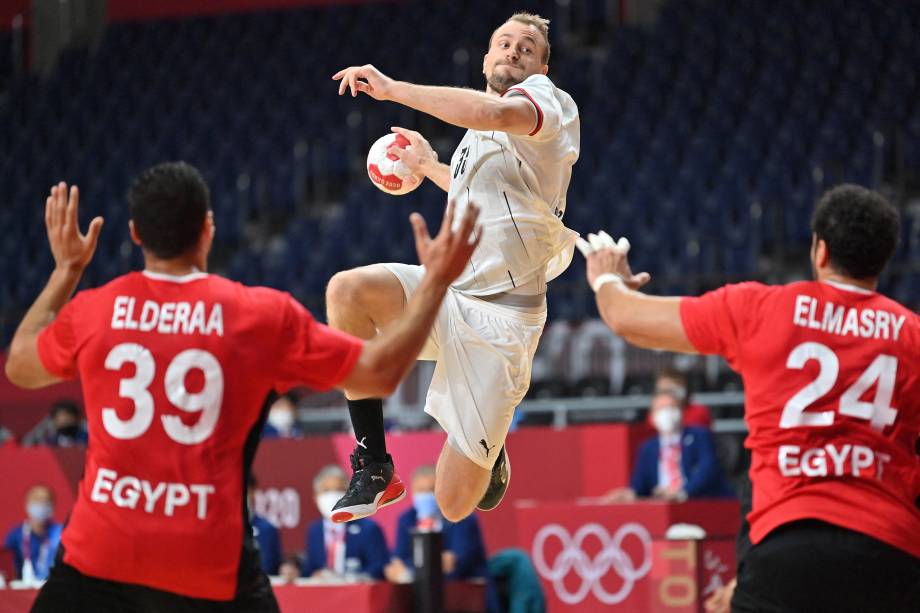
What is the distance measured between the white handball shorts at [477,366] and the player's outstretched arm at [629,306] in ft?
5.07

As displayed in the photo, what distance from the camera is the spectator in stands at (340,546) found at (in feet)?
34.9

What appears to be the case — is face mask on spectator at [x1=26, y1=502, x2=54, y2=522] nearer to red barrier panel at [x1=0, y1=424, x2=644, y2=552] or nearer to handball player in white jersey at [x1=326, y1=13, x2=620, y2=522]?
red barrier panel at [x1=0, y1=424, x2=644, y2=552]

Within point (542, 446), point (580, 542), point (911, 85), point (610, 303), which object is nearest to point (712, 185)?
point (911, 85)

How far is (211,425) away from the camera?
12.7ft

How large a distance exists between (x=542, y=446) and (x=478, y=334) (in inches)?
227

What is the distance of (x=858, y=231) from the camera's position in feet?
14.0

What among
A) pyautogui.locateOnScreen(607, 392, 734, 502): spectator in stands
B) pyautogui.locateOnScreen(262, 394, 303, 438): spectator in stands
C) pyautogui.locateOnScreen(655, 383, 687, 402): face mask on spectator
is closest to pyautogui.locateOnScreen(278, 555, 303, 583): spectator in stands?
pyautogui.locateOnScreen(262, 394, 303, 438): spectator in stands

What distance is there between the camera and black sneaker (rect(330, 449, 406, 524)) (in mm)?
5977

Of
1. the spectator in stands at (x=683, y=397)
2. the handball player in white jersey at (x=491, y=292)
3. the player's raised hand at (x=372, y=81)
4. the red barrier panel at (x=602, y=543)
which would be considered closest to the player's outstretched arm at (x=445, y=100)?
the player's raised hand at (x=372, y=81)

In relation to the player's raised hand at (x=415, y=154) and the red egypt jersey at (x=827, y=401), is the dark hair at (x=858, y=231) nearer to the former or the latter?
the red egypt jersey at (x=827, y=401)

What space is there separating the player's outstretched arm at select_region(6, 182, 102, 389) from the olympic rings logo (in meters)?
6.59

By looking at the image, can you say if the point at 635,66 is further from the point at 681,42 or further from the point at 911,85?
the point at 911,85

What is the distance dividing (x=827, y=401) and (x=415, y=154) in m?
2.85

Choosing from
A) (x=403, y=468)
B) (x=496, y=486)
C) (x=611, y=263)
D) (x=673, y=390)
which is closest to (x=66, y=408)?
(x=403, y=468)
